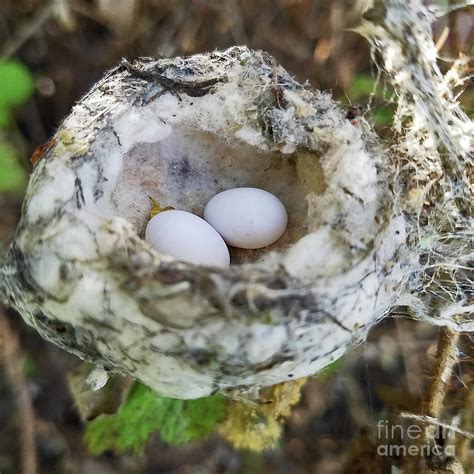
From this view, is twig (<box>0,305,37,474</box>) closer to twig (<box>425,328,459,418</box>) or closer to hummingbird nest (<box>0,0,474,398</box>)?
hummingbird nest (<box>0,0,474,398</box>)

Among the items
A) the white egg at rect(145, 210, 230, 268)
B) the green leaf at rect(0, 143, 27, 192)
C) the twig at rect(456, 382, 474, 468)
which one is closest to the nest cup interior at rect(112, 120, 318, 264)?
the white egg at rect(145, 210, 230, 268)

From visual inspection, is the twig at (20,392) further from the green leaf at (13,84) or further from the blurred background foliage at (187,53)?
the green leaf at (13,84)

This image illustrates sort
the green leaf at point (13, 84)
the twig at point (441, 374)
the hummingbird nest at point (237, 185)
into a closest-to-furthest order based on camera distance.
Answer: the hummingbird nest at point (237, 185) → the twig at point (441, 374) → the green leaf at point (13, 84)

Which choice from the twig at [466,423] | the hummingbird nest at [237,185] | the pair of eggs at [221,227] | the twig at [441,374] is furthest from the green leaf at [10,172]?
the twig at [466,423]

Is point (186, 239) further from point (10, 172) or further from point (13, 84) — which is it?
point (13, 84)

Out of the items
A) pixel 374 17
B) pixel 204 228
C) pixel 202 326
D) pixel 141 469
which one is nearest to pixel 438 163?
pixel 374 17

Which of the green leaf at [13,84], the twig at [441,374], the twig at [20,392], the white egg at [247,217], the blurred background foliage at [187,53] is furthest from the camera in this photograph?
the blurred background foliage at [187,53]

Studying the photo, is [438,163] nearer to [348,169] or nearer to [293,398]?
[348,169]
